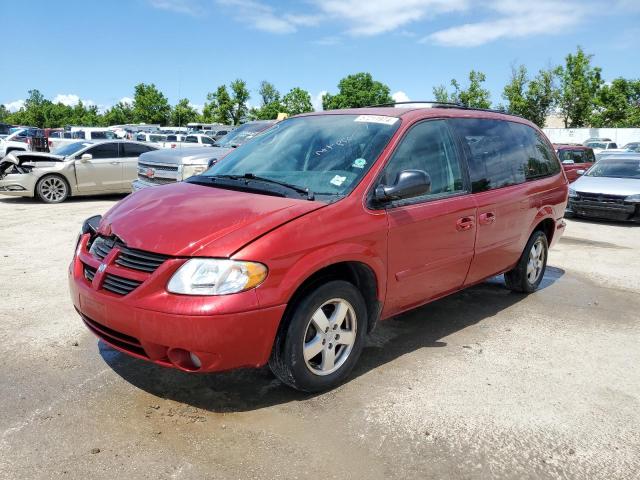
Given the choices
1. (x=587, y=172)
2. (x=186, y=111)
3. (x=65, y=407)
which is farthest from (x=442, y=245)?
(x=186, y=111)

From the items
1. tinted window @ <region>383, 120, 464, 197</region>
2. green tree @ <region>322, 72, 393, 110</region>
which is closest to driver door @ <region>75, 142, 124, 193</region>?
tinted window @ <region>383, 120, 464, 197</region>

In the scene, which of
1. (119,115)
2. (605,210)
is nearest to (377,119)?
(605,210)

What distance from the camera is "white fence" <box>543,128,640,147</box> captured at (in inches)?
1539

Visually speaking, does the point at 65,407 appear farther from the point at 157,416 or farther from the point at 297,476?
the point at 297,476

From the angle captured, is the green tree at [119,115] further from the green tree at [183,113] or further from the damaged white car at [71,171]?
the damaged white car at [71,171]

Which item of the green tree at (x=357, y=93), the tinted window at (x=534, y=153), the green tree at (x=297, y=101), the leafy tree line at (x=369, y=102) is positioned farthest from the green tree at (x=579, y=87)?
the tinted window at (x=534, y=153)

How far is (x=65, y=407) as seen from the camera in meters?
3.29

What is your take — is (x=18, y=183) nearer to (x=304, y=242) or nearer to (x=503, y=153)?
(x=503, y=153)

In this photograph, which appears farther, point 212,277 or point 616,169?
point 616,169

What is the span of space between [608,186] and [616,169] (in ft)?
3.88

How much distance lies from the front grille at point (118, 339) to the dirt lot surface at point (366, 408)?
383 millimetres

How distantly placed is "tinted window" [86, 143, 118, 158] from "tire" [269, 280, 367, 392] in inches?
437

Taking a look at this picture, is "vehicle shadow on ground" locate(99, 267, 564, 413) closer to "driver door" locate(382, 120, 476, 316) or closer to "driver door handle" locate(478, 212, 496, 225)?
"driver door" locate(382, 120, 476, 316)

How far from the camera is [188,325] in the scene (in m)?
2.90
